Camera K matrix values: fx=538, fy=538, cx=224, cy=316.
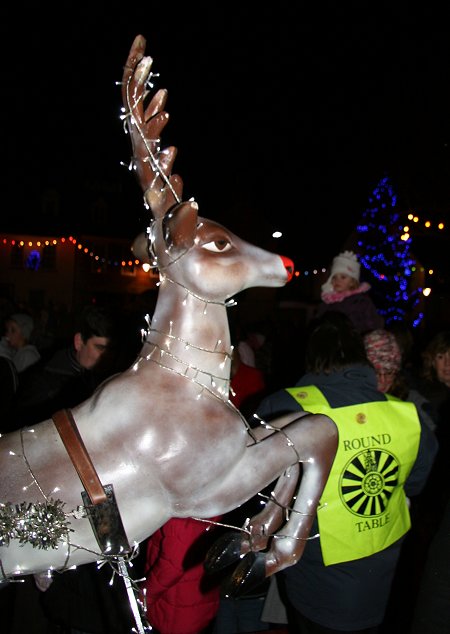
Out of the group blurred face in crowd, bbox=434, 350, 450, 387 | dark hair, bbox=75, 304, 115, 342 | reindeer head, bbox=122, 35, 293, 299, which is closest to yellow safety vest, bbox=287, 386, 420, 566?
reindeer head, bbox=122, 35, 293, 299

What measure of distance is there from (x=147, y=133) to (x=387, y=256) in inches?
618

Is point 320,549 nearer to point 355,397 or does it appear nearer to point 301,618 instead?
point 301,618

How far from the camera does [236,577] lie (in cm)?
158

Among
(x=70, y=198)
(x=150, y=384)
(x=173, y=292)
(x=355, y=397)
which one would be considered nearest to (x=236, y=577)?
(x=150, y=384)

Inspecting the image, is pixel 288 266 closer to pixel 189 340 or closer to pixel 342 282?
pixel 189 340

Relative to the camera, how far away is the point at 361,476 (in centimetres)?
245

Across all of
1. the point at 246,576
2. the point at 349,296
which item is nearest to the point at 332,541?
the point at 246,576

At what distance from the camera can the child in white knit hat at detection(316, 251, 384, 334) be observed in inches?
175

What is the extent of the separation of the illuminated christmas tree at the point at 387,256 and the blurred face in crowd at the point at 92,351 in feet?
43.8

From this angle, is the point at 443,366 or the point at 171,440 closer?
the point at 171,440

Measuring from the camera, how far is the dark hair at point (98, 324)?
3.44 metres

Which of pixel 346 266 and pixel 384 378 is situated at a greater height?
pixel 346 266

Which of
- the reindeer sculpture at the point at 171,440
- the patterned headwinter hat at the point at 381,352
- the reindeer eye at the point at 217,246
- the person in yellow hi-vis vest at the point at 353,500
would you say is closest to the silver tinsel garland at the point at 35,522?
the reindeer sculpture at the point at 171,440

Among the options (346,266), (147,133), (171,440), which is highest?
(147,133)
